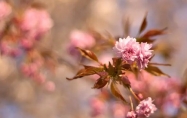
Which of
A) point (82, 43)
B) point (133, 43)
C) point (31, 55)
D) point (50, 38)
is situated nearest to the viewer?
point (133, 43)

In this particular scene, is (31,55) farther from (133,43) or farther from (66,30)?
(66,30)

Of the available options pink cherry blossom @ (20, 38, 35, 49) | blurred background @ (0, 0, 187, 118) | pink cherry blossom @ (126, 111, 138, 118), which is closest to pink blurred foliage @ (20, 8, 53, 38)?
pink cherry blossom @ (20, 38, 35, 49)

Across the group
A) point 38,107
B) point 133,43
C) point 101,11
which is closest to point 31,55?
point 133,43

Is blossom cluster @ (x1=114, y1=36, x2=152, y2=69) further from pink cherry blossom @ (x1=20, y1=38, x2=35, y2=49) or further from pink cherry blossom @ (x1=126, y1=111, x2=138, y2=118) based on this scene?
pink cherry blossom @ (x1=20, y1=38, x2=35, y2=49)

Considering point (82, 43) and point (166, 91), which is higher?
point (82, 43)

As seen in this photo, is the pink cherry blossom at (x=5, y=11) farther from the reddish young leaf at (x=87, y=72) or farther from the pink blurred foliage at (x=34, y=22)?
the reddish young leaf at (x=87, y=72)

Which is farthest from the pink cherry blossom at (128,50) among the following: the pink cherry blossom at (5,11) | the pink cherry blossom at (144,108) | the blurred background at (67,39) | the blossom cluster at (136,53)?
the blurred background at (67,39)

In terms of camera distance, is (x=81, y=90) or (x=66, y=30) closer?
(x=81, y=90)
